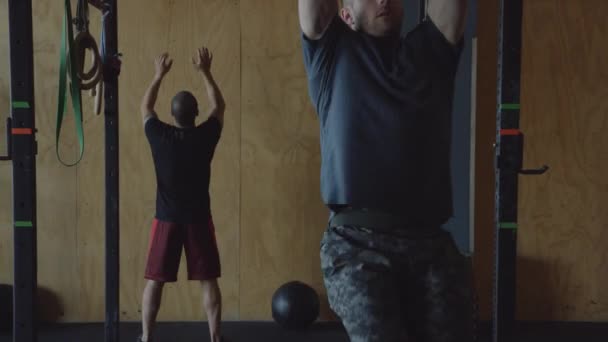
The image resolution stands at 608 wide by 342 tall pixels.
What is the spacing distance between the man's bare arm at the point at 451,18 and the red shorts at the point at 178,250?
1998 mm

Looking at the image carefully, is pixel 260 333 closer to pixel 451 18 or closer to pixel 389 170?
pixel 389 170

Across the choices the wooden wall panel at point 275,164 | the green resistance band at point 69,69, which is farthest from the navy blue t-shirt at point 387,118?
the wooden wall panel at point 275,164

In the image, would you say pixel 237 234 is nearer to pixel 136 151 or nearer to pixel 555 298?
pixel 136 151

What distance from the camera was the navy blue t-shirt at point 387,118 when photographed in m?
1.22

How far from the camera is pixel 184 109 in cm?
301

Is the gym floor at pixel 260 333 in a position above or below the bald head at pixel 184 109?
below

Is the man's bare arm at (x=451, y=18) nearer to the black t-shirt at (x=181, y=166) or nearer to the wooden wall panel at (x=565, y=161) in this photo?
the black t-shirt at (x=181, y=166)

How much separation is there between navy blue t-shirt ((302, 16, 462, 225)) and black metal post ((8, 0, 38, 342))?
1001 mm

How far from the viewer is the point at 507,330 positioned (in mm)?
2236

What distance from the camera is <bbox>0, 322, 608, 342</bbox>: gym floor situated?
333 cm

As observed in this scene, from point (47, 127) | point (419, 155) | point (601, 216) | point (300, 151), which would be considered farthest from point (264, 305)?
point (419, 155)

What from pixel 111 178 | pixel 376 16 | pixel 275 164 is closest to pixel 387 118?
pixel 376 16

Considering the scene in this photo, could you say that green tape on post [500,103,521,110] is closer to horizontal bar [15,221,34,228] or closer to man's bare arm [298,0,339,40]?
man's bare arm [298,0,339,40]

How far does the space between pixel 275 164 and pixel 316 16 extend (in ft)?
7.66
